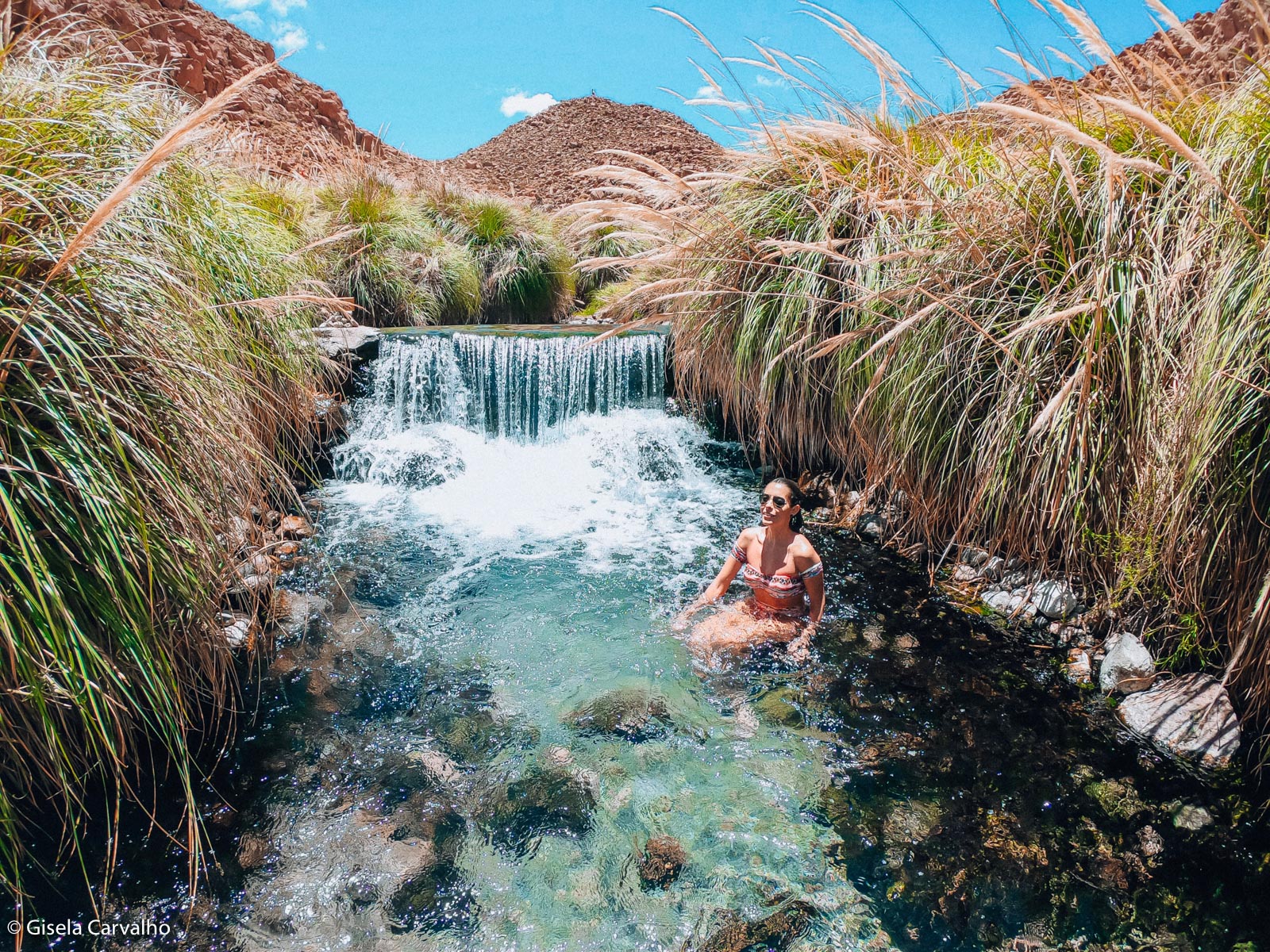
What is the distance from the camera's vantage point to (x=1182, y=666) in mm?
2857

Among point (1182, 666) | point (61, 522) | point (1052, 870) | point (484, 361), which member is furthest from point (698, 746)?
point (484, 361)

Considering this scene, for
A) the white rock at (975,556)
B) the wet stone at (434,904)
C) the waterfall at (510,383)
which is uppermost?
the waterfall at (510,383)

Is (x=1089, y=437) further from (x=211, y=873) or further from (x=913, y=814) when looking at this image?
(x=211, y=873)

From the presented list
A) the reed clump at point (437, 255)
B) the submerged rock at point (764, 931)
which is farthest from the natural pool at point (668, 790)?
the reed clump at point (437, 255)

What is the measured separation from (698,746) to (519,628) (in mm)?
1304

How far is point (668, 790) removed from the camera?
2.58m

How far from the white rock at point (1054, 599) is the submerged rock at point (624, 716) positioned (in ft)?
6.30

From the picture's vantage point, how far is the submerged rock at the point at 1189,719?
2551mm

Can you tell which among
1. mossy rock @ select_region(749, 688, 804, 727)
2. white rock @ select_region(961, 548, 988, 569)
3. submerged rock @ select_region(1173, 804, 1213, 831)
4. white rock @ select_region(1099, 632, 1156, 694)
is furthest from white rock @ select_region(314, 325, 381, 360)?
submerged rock @ select_region(1173, 804, 1213, 831)

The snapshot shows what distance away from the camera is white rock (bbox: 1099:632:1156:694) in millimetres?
2889

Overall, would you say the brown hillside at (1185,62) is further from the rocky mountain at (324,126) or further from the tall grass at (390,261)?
the tall grass at (390,261)

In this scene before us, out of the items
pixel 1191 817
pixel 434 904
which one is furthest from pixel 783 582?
pixel 434 904

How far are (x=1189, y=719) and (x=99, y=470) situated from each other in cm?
382

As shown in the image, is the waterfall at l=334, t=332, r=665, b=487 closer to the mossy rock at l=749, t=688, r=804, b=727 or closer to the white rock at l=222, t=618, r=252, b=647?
the white rock at l=222, t=618, r=252, b=647
